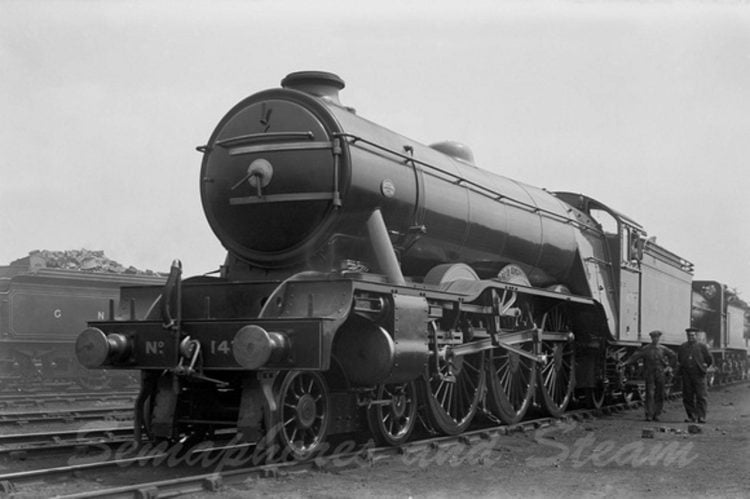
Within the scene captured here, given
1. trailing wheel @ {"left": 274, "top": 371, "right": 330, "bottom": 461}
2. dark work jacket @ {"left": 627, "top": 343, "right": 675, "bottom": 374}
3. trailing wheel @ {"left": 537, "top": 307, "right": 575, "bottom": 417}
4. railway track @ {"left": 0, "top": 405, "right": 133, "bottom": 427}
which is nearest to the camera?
trailing wheel @ {"left": 274, "top": 371, "right": 330, "bottom": 461}

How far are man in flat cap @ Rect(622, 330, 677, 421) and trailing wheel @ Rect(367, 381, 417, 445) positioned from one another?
558 cm

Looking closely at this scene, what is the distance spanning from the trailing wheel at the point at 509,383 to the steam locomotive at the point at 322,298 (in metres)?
0.04

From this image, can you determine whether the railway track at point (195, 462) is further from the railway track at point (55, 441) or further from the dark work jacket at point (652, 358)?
the dark work jacket at point (652, 358)

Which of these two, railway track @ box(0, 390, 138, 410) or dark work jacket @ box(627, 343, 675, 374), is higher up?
dark work jacket @ box(627, 343, 675, 374)

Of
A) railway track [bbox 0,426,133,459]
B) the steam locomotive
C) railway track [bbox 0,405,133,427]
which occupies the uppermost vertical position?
the steam locomotive

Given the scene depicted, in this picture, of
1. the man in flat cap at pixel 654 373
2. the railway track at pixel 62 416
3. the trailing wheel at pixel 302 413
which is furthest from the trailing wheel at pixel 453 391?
the railway track at pixel 62 416

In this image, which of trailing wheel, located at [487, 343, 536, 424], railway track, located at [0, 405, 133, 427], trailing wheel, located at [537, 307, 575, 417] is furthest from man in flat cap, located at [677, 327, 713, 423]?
railway track, located at [0, 405, 133, 427]

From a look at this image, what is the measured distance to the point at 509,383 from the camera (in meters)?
11.0

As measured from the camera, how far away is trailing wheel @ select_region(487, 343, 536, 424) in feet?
34.2

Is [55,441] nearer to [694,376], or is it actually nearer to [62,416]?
[62,416]

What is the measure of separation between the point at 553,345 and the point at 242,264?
5.60m

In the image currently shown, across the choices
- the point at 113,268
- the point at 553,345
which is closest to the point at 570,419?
the point at 553,345

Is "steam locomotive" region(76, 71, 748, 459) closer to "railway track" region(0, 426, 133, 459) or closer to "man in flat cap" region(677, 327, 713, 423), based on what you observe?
"railway track" region(0, 426, 133, 459)

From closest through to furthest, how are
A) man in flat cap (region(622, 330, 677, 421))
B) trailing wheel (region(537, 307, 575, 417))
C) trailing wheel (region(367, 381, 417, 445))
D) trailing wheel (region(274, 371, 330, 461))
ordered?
trailing wheel (region(274, 371, 330, 461)), trailing wheel (region(367, 381, 417, 445)), trailing wheel (region(537, 307, 575, 417)), man in flat cap (region(622, 330, 677, 421))
